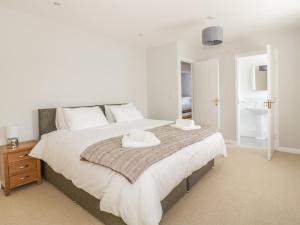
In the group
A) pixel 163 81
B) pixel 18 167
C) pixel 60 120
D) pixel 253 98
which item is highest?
pixel 163 81

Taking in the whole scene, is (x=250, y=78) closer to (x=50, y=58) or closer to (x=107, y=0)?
(x=107, y=0)

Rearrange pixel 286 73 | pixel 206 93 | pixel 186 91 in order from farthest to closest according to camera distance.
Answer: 1. pixel 186 91
2. pixel 206 93
3. pixel 286 73

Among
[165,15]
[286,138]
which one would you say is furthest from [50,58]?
[286,138]

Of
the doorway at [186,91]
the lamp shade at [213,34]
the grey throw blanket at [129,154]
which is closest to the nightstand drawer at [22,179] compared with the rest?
the grey throw blanket at [129,154]

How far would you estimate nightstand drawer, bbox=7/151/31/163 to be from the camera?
7.77 feet

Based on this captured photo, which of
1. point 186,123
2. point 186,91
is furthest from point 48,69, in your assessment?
point 186,91

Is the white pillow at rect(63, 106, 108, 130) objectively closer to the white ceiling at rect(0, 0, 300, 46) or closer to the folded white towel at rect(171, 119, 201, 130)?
the folded white towel at rect(171, 119, 201, 130)

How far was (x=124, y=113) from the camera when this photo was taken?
3730mm

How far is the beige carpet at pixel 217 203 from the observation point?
6.09 ft

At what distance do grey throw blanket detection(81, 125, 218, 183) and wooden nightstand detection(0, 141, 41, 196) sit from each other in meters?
1.13

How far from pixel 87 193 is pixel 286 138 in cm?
395

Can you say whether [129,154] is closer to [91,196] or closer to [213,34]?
[91,196]

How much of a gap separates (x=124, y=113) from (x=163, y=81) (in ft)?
4.84

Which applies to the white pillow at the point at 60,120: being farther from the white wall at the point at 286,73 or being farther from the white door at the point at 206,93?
the white wall at the point at 286,73
